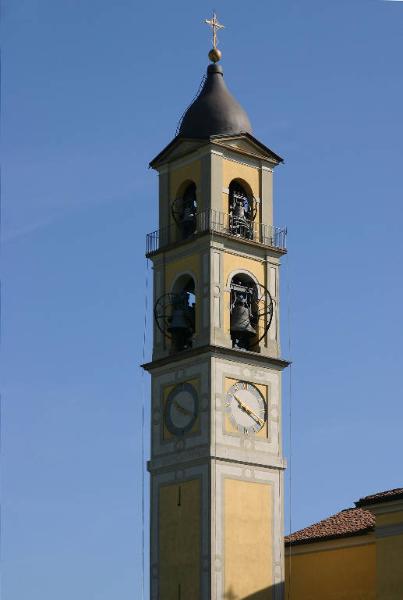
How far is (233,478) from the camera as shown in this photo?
41.6 meters

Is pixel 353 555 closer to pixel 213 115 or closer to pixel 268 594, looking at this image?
pixel 268 594

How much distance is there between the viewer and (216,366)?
42094 mm

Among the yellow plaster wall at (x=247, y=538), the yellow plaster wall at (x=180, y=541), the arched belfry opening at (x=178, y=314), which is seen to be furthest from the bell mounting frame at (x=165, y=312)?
the yellow plaster wall at (x=247, y=538)

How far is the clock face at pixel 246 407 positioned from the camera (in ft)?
138

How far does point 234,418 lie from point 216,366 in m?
1.36

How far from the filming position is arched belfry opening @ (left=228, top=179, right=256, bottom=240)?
43875mm

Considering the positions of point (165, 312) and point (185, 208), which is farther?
point (185, 208)

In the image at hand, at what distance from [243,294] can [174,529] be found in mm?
6227

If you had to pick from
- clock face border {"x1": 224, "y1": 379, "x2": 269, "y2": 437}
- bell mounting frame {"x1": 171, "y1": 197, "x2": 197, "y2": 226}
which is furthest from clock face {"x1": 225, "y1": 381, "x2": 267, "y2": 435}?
bell mounting frame {"x1": 171, "y1": 197, "x2": 197, "y2": 226}

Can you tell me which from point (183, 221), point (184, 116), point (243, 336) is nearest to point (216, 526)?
point (243, 336)

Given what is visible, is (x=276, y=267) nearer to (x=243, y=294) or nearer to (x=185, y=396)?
(x=243, y=294)

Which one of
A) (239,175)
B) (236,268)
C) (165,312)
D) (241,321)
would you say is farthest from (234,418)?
(239,175)

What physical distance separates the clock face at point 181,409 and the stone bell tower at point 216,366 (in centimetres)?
4

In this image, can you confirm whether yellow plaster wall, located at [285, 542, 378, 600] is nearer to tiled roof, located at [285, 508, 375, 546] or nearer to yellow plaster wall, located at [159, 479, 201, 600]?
tiled roof, located at [285, 508, 375, 546]
